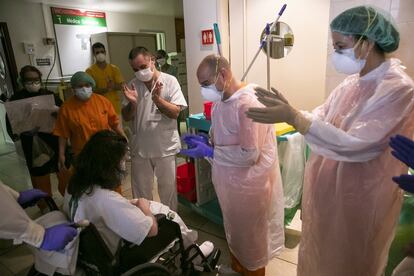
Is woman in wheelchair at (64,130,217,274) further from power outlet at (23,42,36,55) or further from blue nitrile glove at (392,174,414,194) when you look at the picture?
power outlet at (23,42,36,55)

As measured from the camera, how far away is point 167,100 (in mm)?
1909

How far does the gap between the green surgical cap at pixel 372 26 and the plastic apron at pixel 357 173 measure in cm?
7

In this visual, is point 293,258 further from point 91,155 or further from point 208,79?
point 91,155

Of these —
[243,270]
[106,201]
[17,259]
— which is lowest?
Result: [17,259]

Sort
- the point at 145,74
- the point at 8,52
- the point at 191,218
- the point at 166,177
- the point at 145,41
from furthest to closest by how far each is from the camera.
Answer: the point at 145,41
the point at 8,52
the point at 191,218
the point at 166,177
the point at 145,74

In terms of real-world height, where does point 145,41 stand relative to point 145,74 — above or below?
above

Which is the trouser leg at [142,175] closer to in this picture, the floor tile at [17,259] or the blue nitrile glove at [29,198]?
the blue nitrile glove at [29,198]

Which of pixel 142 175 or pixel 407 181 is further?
pixel 142 175

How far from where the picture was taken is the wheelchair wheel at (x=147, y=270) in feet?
3.49

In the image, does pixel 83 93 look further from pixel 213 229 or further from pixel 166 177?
pixel 213 229

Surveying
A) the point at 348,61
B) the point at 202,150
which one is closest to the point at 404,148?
the point at 348,61

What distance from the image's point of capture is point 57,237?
0.96 metres

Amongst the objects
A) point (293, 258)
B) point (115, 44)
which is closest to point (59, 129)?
point (293, 258)

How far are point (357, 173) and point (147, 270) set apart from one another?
89 cm
